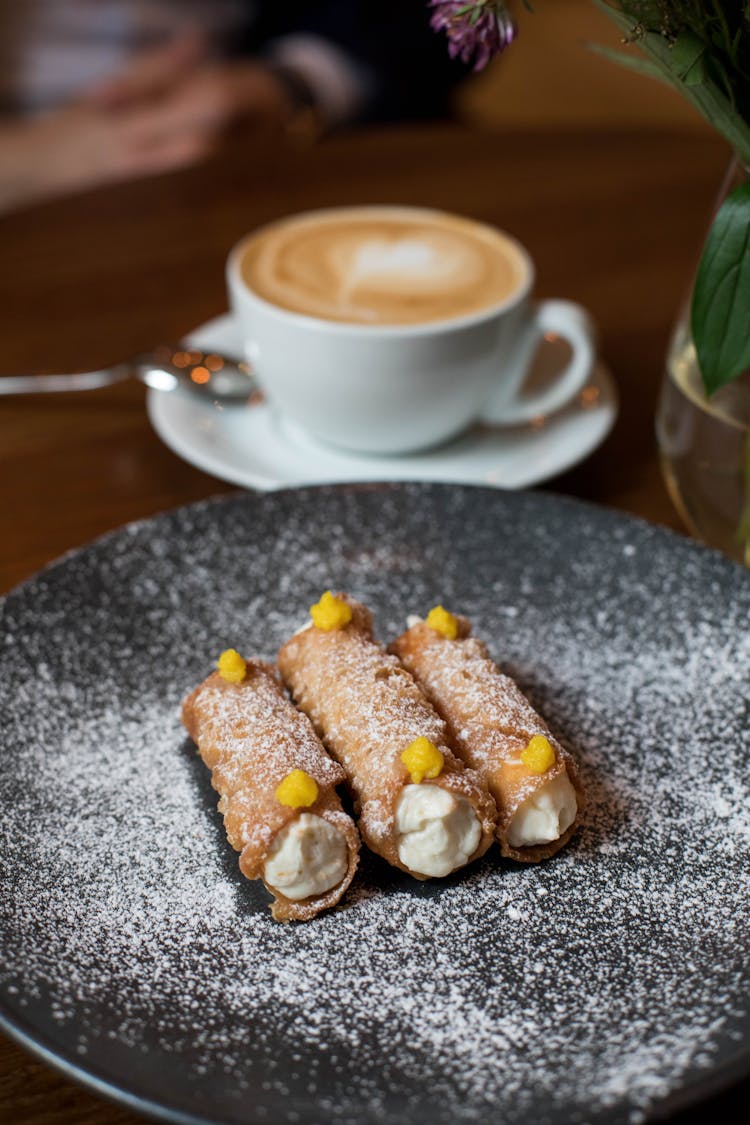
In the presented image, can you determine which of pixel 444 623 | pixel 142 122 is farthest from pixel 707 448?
pixel 142 122

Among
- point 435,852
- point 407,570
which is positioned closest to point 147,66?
point 407,570

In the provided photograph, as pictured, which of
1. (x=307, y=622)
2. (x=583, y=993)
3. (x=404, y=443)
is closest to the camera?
(x=583, y=993)

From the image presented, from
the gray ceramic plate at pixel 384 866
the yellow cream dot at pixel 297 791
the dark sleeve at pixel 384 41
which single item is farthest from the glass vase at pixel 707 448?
the dark sleeve at pixel 384 41

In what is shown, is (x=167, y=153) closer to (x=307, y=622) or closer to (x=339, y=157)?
(x=339, y=157)

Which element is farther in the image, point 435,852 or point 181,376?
point 181,376

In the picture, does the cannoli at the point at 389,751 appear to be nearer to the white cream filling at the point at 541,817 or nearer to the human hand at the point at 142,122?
the white cream filling at the point at 541,817

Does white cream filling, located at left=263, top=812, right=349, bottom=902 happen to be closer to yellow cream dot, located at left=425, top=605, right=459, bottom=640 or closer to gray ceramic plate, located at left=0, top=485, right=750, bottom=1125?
gray ceramic plate, located at left=0, top=485, right=750, bottom=1125
